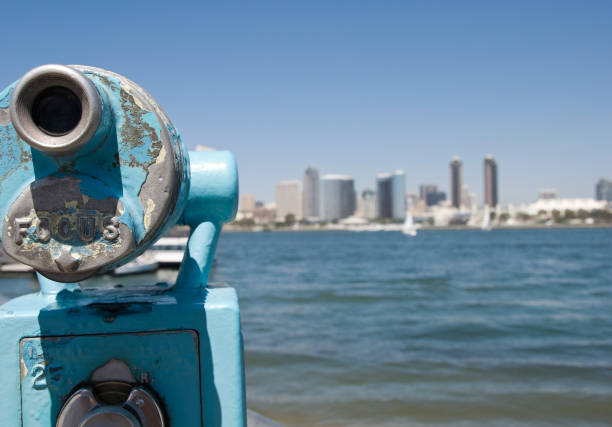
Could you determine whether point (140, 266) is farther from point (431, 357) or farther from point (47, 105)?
point (47, 105)

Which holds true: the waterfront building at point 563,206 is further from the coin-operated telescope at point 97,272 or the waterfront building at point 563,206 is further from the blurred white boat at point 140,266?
the coin-operated telescope at point 97,272

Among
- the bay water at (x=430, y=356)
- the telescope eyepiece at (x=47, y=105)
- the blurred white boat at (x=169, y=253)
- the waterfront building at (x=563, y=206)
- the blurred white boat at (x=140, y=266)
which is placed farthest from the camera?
the waterfront building at (x=563, y=206)

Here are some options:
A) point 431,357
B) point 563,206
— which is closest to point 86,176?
point 431,357

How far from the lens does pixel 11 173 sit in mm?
1145

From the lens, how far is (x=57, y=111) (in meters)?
1.08

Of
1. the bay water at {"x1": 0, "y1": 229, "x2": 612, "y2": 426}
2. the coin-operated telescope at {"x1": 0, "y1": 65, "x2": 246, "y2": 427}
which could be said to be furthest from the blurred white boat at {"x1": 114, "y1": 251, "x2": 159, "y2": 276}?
the coin-operated telescope at {"x1": 0, "y1": 65, "x2": 246, "y2": 427}

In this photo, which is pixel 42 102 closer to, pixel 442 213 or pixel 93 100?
pixel 93 100

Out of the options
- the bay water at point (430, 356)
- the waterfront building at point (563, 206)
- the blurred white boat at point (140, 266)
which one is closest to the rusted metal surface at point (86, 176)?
the bay water at point (430, 356)

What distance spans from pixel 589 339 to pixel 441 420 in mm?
6712

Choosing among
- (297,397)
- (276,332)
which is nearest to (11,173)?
(297,397)

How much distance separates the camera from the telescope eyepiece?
40.2 inches

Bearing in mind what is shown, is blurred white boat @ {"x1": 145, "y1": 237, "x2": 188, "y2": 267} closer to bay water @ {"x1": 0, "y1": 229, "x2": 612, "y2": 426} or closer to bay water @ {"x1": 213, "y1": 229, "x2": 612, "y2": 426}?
bay water @ {"x1": 0, "y1": 229, "x2": 612, "y2": 426}

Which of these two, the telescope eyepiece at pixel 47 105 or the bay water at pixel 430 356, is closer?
the telescope eyepiece at pixel 47 105

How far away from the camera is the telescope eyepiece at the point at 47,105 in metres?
1.02
